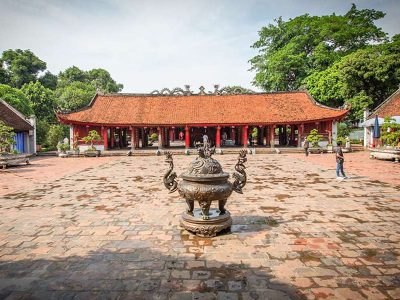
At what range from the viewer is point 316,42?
38500 mm

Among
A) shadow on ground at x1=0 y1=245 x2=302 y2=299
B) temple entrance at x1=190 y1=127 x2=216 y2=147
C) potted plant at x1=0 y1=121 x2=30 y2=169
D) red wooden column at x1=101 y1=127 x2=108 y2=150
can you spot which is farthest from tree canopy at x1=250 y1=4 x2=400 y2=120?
Result: shadow on ground at x1=0 y1=245 x2=302 y2=299

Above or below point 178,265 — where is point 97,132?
above

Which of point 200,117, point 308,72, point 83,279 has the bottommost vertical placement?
point 83,279

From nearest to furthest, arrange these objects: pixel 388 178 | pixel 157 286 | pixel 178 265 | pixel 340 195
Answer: pixel 157 286, pixel 178 265, pixel 340 195, pixel 388 178

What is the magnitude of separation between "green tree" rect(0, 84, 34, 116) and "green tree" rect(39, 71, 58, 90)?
2947 centimetres

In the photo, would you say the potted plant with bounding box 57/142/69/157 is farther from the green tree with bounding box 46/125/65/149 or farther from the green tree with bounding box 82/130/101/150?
the green tree with bounding box 46/125/65/149

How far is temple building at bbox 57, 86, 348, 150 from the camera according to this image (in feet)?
Result: 87.2

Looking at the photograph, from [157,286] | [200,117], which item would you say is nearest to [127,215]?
[157,286]

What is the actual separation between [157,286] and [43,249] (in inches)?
102

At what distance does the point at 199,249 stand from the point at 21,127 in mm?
24970

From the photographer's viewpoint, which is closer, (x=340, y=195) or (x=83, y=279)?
(x=83, y=279)

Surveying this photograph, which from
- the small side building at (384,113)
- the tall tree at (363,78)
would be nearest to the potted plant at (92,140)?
the tall tree at (363,78)

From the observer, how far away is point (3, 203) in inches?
330

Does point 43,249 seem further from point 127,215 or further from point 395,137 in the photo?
point 395,137
